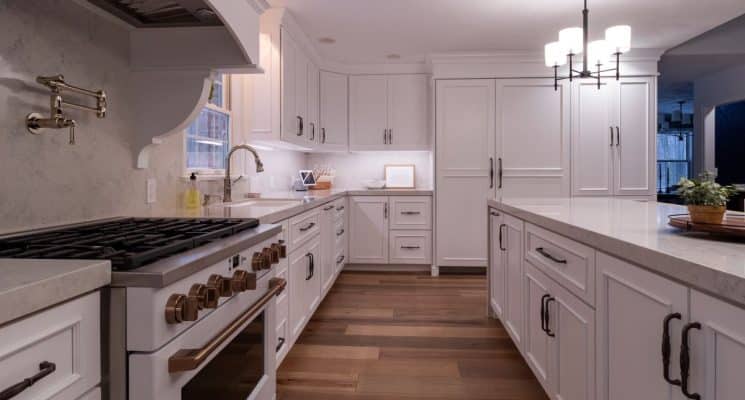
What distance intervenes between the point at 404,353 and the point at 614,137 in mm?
3373

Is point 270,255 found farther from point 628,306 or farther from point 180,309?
point 628,306

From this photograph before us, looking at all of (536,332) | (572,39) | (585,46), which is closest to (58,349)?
(536,332)

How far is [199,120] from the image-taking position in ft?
8.73

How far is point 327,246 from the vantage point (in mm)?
3600

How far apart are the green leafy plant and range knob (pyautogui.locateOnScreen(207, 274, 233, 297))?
4.23ft

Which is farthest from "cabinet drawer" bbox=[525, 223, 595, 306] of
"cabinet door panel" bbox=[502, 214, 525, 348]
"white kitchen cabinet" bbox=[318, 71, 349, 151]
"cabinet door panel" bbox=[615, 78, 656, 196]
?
"cabinet door panel" bbox=[615, 78, 656, 196]

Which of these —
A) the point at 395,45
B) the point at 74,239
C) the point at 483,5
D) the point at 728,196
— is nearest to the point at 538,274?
the point at 728,196

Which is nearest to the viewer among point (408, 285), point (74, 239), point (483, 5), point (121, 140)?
point (74, 239)

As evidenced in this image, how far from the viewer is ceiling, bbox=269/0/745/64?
3.41 m

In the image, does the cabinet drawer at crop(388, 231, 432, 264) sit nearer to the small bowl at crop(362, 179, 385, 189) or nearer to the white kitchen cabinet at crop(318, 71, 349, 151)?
the small bowl at crop(362, 179, 385, 189)

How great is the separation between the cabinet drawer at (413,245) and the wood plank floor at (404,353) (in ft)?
2.77

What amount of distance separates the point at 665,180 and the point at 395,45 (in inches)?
367

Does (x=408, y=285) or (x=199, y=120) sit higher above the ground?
(x=199, y=120)

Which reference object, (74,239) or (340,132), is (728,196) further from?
(340,132)
